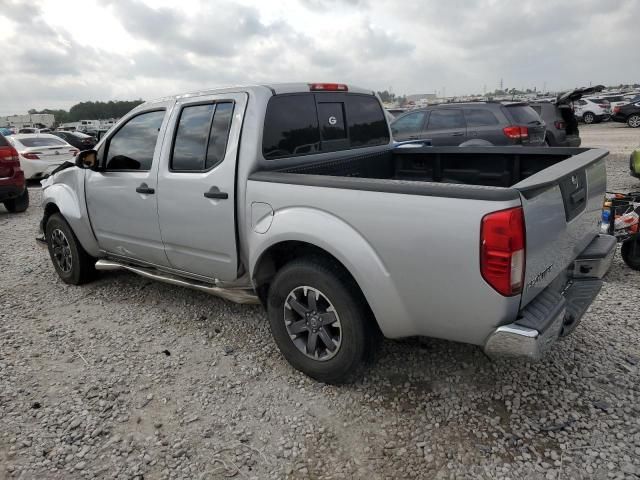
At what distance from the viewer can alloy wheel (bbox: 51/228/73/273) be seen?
4.96 m

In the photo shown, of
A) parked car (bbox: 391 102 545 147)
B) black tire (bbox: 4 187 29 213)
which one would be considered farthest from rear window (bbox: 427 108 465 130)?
black tire (bbox: 4 187 29 213)

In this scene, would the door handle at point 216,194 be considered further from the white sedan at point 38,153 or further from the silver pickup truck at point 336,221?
the white sedan at point 38,153

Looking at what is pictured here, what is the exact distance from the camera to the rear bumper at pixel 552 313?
87.3 inches

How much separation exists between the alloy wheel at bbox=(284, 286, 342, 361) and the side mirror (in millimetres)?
2462

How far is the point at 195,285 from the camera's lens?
147 inches

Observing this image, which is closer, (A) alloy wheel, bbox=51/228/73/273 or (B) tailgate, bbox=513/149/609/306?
(B) tailgate, bbox=513/149/609/306

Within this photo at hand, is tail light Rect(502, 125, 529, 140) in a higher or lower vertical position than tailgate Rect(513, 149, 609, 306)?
higher

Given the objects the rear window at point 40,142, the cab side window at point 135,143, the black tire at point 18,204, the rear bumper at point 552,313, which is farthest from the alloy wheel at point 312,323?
the rear window at point 40,142

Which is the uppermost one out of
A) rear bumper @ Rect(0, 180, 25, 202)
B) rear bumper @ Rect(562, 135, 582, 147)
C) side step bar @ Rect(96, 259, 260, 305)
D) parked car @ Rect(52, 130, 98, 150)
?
parked car @ Rect(52, 130, 98, 150)

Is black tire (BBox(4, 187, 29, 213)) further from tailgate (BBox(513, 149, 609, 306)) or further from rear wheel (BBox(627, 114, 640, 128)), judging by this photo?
rear wheel (BBox(627, 114, 640, 128))

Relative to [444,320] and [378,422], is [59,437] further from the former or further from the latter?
[444,320]

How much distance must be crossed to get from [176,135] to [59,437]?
221cm

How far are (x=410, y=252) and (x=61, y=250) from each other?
13.8 feet

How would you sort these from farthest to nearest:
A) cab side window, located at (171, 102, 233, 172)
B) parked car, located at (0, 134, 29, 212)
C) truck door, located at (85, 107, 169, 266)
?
parked car, located at (0, 134, 29, 212) < truck door, located at (85, 107, 169, 266) < cab side window, located at (171, 102, 233, 172)
